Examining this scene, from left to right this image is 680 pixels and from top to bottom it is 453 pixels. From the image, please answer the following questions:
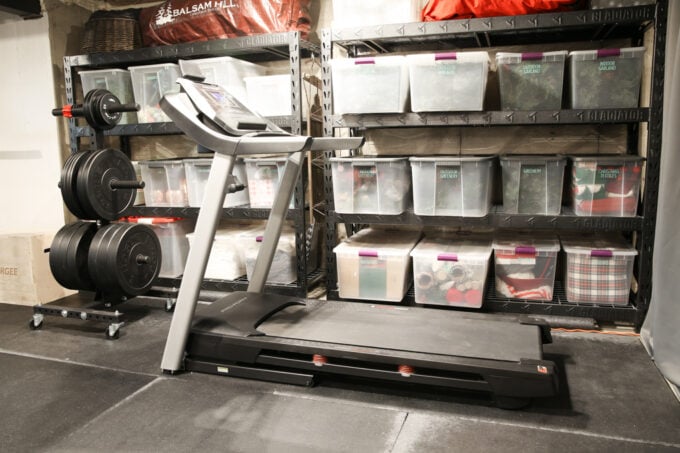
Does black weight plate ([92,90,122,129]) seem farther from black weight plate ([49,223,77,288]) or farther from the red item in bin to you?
the red item in bin

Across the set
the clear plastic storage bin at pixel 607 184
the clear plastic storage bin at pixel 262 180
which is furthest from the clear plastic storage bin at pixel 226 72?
the clear plastic storage bin at pixel 607 184

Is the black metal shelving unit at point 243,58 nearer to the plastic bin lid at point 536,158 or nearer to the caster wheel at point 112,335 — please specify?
the caster wheel at point 112,335

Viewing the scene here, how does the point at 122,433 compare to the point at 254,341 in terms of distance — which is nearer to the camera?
the point at 122,433

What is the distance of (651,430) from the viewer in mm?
2154

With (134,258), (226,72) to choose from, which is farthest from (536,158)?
(134,258)

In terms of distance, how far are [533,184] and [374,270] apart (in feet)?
3.59

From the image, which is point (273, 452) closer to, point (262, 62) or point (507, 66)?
point (507, 66)

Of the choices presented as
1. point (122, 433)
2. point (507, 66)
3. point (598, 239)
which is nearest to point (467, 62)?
point (507, 66)

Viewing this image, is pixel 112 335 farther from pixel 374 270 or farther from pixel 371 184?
pixel 371 184

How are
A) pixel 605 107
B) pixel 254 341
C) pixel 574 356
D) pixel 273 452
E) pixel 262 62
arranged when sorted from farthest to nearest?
pixel 262 62
pixel 605 107
pixel 574 356
pixel 254 341
pixel 273 452

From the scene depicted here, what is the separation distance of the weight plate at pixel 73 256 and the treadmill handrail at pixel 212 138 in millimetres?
1314

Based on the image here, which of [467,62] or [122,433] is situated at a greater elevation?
[467,62]

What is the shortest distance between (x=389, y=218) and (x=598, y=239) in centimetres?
135

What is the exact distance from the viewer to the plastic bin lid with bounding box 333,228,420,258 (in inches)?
138
